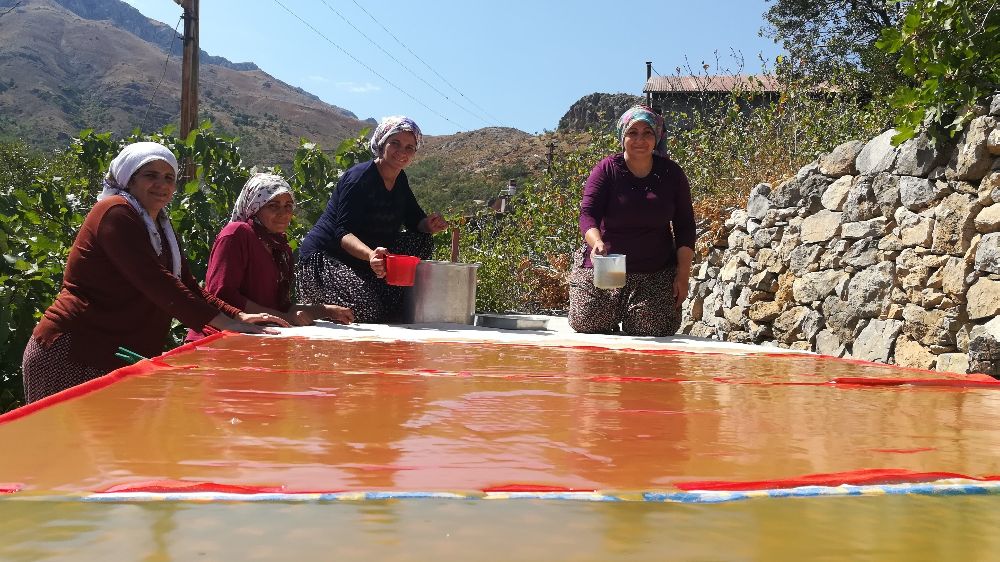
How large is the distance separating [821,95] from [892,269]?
11.9 ft

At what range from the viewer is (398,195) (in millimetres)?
4242

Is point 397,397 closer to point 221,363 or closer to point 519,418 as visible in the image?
point 519,418

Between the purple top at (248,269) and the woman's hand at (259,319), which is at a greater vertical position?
the purple top at (248,269)

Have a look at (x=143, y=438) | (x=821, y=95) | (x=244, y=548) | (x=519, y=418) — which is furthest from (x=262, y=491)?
(x=821, y=95)

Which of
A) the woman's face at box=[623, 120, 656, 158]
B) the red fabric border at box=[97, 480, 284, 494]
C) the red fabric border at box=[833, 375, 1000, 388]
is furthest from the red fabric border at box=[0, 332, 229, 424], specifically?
the woman's face at box=[623, 120, 656, 158]

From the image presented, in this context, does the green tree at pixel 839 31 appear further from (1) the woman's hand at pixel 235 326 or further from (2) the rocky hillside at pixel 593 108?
(2) the rocky hillside at pixel 593 108

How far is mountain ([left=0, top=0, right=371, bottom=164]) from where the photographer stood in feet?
209

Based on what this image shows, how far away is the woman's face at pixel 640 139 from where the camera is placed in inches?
148

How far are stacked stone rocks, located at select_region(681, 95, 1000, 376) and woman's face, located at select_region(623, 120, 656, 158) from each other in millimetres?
1477

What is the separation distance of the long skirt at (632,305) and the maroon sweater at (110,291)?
64.5 inches

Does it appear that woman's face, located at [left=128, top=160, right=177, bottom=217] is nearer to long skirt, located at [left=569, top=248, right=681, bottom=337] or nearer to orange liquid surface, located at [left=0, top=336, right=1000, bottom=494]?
orange liquid surface, located at [left=0, top=336, right=1000, bottom=494]

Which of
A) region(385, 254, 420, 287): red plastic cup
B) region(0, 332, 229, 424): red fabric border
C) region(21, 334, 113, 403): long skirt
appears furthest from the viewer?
region(385, 254, 420, 287): red plastic cup

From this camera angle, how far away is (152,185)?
2920mm

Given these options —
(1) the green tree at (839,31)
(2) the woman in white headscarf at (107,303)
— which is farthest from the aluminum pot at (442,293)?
(1) the green tree at (839,31)
